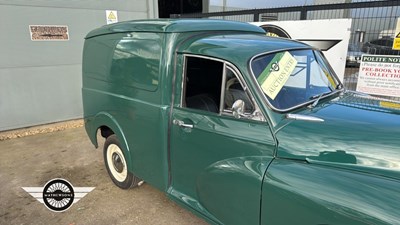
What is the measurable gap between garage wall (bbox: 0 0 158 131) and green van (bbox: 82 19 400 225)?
11.0ft

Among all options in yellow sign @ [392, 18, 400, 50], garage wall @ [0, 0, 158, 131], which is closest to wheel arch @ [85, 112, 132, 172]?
garage wall @ [0, 0, 158, 131]

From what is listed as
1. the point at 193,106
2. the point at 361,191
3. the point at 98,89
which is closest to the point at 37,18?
the point at 98,89

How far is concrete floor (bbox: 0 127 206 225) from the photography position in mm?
3154

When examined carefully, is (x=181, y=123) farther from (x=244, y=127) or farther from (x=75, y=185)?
(x=75, y=185)

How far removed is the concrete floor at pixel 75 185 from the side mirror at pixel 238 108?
1.41 m

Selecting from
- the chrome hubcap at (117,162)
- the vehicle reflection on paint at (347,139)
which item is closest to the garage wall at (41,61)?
the chrome hubcap at (117,162)

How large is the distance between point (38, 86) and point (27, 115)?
66 centimetres

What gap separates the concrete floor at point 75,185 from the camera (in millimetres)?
3154

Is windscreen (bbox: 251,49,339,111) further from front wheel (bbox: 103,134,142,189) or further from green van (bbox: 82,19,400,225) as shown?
front wheel (bbox: 103,134,142,189)

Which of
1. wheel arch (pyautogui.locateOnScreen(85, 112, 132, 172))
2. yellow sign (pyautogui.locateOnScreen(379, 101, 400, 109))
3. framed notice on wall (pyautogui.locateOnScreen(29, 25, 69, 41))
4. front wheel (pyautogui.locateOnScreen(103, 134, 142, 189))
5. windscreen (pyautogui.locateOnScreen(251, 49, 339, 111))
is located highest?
framed notice on wall (pyautogui.locateOnScreen(29, 25, 69, 41))

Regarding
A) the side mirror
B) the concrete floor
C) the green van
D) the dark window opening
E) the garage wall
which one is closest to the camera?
the green van

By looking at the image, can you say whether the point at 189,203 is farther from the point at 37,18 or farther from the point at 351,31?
the point at 37,18

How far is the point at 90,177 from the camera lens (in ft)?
13.4

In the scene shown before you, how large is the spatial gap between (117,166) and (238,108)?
2.18 metres
